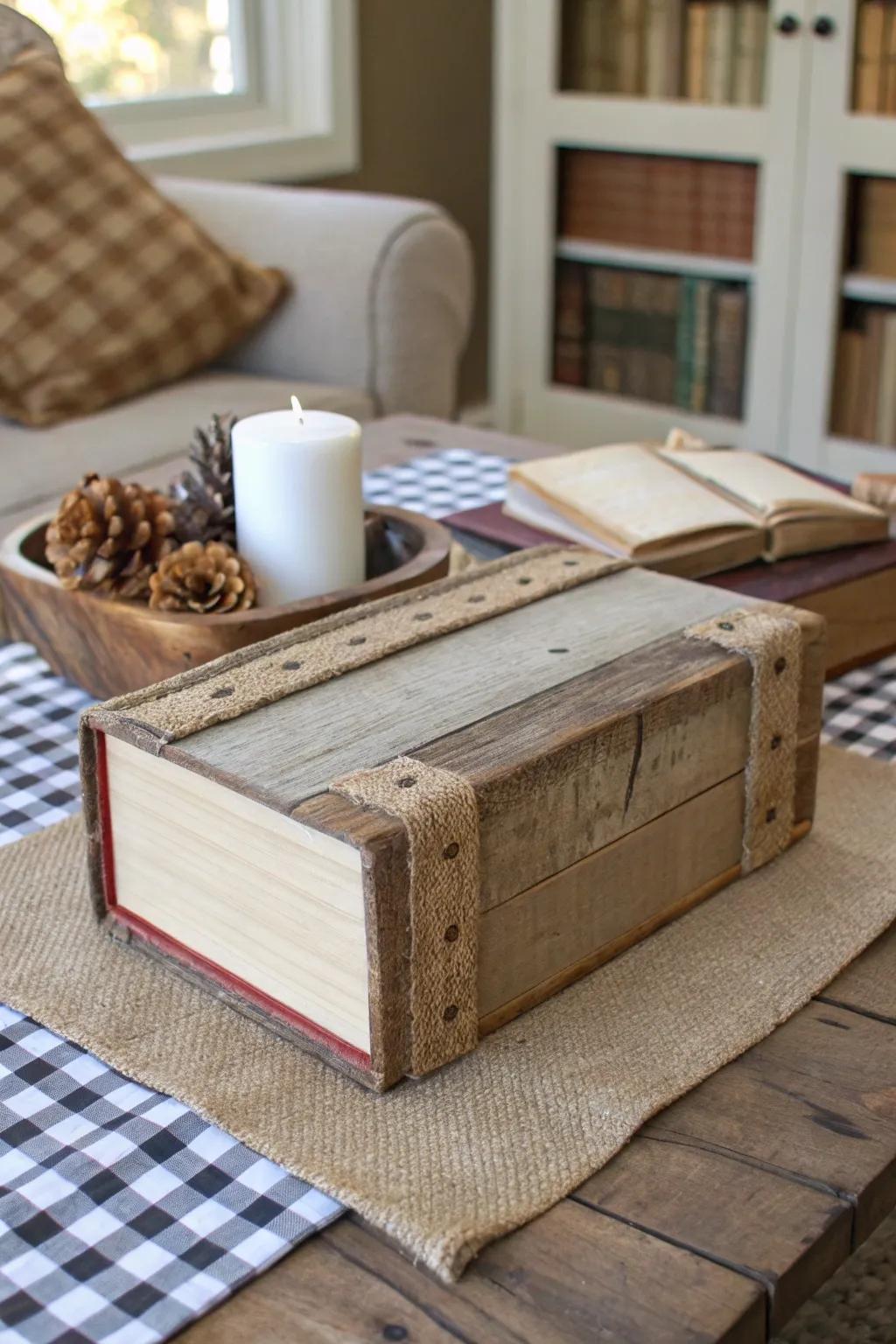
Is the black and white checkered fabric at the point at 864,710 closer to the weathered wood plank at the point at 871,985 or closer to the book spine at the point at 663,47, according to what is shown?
the weathered wood plank at the point at 871,985

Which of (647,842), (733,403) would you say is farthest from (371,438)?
(733,403)

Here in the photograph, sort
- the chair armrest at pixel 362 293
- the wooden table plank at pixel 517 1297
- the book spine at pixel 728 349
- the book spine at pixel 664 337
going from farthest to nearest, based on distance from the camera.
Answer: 1. the book spine at pixel 664 337
2. the book spine at pixel 728 349
3. the chair armrest at pixel 362 293
4. the wooden table plank at pixel 517 1297

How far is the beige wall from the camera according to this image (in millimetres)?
3197

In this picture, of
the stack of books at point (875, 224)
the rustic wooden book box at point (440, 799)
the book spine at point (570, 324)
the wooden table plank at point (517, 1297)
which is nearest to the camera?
the wooden table plank at point (517, 1297)

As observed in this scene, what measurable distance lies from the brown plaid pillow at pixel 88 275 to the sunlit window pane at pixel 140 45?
783mm

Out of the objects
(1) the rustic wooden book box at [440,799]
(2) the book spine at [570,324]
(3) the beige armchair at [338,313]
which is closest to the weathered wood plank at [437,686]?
(1) the rustic wooden book box at [440,799]

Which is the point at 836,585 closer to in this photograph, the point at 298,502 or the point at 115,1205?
the point at 298,502

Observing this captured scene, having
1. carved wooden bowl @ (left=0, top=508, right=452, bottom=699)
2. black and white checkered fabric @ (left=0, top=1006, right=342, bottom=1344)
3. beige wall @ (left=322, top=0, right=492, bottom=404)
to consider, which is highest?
beige wall @ (left=322, top=0, right=492, bottom=404)

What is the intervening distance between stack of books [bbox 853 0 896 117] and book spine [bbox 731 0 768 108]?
227 millimetres

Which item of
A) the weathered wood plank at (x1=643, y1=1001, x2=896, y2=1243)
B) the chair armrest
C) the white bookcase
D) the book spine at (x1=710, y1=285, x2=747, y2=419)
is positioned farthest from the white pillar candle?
the book spine at (x1=710, y1=285, x2=747, y2=419)

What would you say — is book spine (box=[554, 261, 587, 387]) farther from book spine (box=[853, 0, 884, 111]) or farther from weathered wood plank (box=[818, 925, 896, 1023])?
weathered wood plank (box=[818, 925, 896, 1023])

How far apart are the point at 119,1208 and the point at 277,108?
292cm

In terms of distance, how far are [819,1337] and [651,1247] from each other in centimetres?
61

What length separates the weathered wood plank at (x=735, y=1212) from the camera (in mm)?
558
